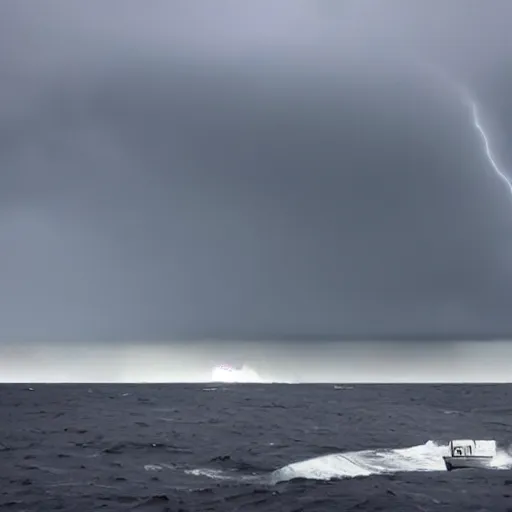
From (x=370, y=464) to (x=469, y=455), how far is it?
8.38m

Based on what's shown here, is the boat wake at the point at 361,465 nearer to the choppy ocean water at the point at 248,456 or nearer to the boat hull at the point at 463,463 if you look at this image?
the choppy ocean water at the point at 248,456

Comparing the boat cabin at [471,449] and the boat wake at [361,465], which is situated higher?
the boat cabin at [471,449]

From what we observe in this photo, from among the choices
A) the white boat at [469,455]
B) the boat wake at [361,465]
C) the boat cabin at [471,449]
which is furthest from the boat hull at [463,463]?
the boat wake at [361,465]

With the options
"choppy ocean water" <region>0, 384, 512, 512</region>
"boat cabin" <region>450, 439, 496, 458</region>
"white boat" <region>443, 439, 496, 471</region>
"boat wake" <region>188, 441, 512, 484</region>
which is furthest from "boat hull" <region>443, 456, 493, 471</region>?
"choppy ocean water" <region>0, 384, 512, 512</region>

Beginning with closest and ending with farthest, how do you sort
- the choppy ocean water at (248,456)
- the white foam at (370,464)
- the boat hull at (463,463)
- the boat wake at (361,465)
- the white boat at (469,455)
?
the choppy ocean water at (248,456)
the boat wake at (361,465)
the white foam at (370,464)
the boat hull at (463,463)
the white boat at (469,455)

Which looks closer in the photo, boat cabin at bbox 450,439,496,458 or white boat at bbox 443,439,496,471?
Answer: white boat at bbox 443,439,496,471

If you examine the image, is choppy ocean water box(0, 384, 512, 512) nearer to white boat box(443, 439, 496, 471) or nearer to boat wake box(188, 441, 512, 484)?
boat wake box(188, 441, 512, 484)

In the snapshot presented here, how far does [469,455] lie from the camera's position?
56.2 metres

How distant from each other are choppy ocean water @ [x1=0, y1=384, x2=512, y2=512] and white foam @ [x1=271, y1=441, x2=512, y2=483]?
11 centimetres

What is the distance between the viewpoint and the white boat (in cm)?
5575

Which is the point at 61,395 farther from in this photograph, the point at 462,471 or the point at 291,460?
the point at 462,471

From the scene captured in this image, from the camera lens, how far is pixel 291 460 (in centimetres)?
5841

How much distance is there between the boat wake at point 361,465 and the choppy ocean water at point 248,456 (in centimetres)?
10

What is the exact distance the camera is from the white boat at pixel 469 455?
55750mm
